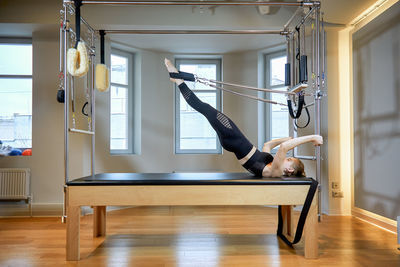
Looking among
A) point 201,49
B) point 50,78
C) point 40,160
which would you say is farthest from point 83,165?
point 201,49

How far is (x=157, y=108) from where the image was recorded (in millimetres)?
5160

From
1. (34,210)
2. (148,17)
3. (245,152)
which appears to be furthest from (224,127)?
(34,210)

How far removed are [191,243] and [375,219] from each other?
6.61ft

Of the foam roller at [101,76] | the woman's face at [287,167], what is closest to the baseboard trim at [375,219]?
the woman's face at [287,167]

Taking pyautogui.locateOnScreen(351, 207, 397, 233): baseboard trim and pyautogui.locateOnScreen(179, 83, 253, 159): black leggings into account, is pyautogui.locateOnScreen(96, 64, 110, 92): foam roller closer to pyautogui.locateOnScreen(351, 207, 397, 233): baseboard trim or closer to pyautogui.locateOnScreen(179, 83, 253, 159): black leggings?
pyautogui.locateOnScreen(179, 83, 253, 159): black leggings

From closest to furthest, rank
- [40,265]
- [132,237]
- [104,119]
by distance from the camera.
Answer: [40,265], [132,237], [104,119]

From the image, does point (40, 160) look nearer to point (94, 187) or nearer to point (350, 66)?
point (94, 187)

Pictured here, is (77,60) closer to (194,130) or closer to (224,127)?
(224,127)

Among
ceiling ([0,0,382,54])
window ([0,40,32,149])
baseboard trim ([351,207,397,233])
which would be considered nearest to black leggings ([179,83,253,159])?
ceiling ([0,0,382,54])

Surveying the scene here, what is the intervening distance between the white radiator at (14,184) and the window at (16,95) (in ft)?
1.77

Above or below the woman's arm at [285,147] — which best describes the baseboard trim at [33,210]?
below

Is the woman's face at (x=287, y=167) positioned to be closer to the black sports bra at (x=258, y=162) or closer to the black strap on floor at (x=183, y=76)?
the black sports bra at (x=258, y=162)

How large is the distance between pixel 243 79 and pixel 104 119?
212 cm

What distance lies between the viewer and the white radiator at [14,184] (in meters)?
4.07
